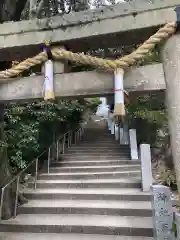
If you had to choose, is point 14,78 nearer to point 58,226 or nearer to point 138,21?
point 138,21

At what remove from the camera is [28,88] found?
3188mm

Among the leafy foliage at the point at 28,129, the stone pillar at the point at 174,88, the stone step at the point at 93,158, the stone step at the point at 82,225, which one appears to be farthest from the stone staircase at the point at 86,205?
the stone pillar at the point at 174,88

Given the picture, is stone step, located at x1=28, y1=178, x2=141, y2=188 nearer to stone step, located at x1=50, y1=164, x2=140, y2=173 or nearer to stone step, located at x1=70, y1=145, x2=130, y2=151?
stone step, located at x1=50, y1=164, x2=140, y2=173

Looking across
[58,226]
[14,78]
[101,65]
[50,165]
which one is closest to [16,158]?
[50,165]

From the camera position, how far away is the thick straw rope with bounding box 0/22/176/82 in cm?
271

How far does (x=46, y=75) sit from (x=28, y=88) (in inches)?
12.0

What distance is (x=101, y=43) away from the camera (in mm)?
3145

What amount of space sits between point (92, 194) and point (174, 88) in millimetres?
4765

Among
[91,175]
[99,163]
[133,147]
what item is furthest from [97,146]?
[91,175]

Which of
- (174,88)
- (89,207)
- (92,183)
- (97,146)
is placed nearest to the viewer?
(174,88)

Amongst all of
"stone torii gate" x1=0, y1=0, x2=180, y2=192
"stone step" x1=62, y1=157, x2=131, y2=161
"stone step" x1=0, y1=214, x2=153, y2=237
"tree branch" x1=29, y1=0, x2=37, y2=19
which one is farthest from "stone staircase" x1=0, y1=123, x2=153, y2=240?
"tree branch" x1=29, y1=0, x2=37, y2=19

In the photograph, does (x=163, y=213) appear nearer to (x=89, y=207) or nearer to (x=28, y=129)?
(x=89, y=207)

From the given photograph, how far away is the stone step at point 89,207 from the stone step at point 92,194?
17 cm

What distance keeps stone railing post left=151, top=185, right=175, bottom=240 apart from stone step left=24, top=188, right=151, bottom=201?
259cm
